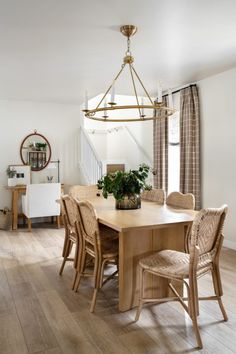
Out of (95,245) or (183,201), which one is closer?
(95,245)

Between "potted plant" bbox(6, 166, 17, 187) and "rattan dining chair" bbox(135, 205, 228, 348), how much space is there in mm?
4296

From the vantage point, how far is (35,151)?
21.4 ft

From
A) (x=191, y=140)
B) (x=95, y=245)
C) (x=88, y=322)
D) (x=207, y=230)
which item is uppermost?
(x=191, y=140)

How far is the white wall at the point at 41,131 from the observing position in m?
6.30

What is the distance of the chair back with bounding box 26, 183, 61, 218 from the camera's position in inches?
216

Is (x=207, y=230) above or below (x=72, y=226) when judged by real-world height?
above

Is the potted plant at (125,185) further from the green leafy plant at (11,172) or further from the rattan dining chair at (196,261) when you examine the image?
the green leafy plant at (11,172)

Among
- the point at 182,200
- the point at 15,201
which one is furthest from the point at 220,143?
the point at 15,201

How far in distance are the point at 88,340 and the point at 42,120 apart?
17.0ft

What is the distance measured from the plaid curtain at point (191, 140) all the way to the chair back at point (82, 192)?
1.64 metres

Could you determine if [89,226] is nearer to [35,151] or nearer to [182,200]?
[182,200]

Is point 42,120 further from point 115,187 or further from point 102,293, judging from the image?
point 102,293

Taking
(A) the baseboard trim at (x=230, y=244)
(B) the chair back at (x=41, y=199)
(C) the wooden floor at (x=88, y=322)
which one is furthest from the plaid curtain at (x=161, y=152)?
(C) the wooden floor at (x=88, y=322)

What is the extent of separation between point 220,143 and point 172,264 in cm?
274
